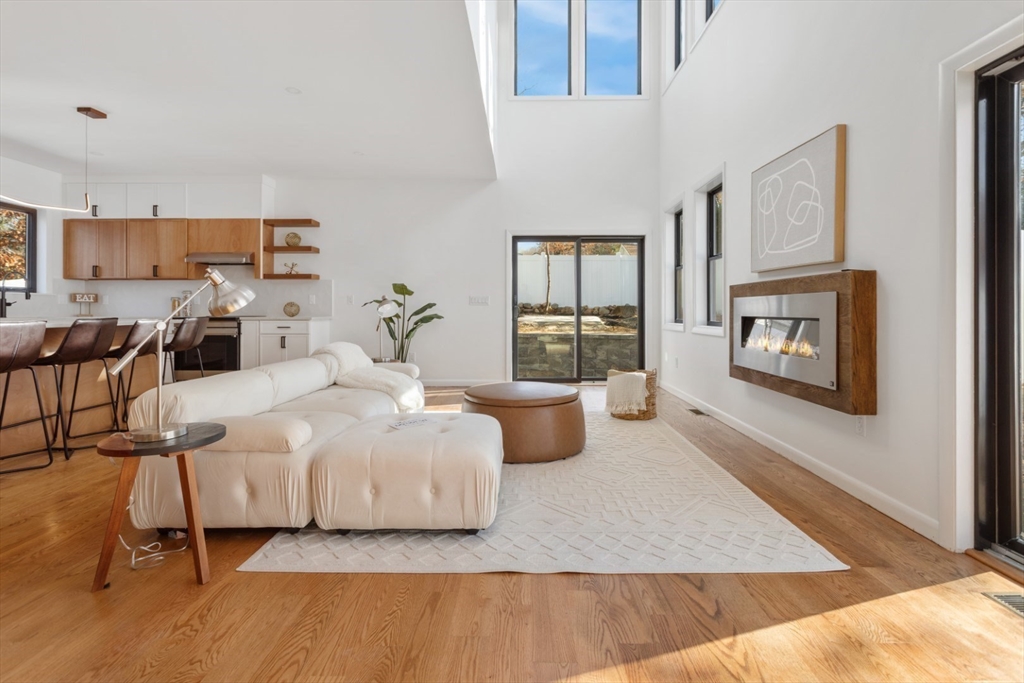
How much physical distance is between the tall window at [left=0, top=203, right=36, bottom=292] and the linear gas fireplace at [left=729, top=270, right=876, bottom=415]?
7370mm

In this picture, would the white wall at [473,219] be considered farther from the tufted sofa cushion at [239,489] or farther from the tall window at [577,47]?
the tufted sofa cushion at [239,489]

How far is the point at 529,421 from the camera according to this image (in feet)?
11.0

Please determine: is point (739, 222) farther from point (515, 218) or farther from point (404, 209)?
point (404, 209)

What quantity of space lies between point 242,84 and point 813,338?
4226 mm

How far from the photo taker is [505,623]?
165cm

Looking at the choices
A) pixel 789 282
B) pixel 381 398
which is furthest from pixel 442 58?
pixel 789 282

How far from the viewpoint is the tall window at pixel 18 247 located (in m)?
6.05

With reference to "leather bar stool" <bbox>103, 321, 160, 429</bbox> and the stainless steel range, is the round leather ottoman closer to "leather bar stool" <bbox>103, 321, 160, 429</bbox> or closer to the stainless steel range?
"leather bar stool" <bbox>103, 321, 160, 429</bbox>

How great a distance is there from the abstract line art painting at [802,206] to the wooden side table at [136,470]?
10.1ft

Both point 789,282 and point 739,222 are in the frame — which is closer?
point 789,282

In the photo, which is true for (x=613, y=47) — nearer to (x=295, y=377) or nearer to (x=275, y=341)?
(x=275, y=341)

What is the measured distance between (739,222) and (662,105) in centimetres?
334

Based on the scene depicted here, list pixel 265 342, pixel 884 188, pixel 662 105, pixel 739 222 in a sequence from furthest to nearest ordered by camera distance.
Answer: pixel 662 105
pixel 265 342
pixel 739 222
pixel 884 188

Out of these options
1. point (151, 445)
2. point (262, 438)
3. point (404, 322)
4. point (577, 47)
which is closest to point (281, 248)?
point (404, 322)
